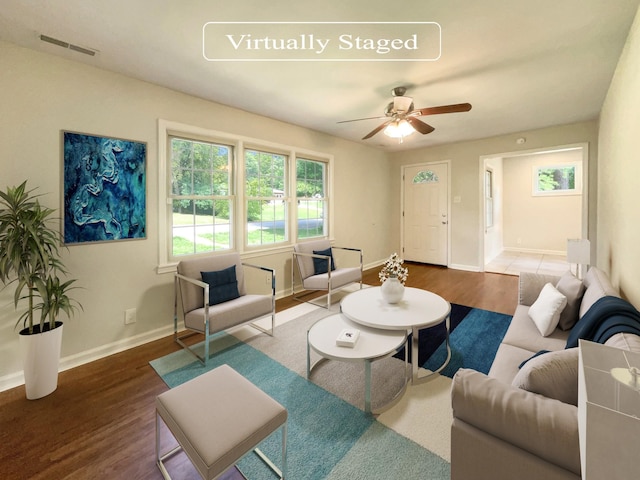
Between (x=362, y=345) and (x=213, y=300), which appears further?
(x=213, y=300)

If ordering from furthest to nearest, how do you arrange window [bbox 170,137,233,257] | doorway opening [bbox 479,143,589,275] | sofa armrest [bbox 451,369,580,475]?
1. doorway opening [bbox 479,143,589,275]
2. window [bbox 170,137,233,257]
3. sofa armrest [bbox 451,369,580,475]

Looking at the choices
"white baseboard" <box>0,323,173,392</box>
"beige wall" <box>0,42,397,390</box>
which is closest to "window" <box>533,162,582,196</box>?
"beige wall" <box>0,42,397,390</box>

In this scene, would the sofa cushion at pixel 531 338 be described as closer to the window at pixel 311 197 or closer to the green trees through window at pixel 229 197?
the green trees through window at pixel 229 197

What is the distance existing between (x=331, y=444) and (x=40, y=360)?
210cm

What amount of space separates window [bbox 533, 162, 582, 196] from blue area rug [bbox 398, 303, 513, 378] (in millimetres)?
5420

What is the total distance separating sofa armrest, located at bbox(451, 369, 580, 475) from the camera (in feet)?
2.99

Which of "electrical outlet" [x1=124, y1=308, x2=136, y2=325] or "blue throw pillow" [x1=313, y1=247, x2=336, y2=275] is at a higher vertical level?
"blue throw pillow" [x1=313, y1=247, x2=336, y2=275]

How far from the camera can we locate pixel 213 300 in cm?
282

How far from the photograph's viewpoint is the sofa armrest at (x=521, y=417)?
2.99 ft

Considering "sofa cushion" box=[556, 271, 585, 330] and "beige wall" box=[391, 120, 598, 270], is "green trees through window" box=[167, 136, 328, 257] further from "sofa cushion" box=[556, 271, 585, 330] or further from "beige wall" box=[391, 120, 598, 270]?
"sofa cushion" box=[556, 271, 585, 330]

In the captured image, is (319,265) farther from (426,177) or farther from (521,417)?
(426,177)

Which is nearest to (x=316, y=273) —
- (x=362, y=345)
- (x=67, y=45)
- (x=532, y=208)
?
(x=362, y=345)

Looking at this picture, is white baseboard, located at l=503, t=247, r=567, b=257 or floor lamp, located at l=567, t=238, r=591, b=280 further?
white baseboard, located at l=503, t=247, r=567, b=257

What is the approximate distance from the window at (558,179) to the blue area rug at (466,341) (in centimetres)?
542
